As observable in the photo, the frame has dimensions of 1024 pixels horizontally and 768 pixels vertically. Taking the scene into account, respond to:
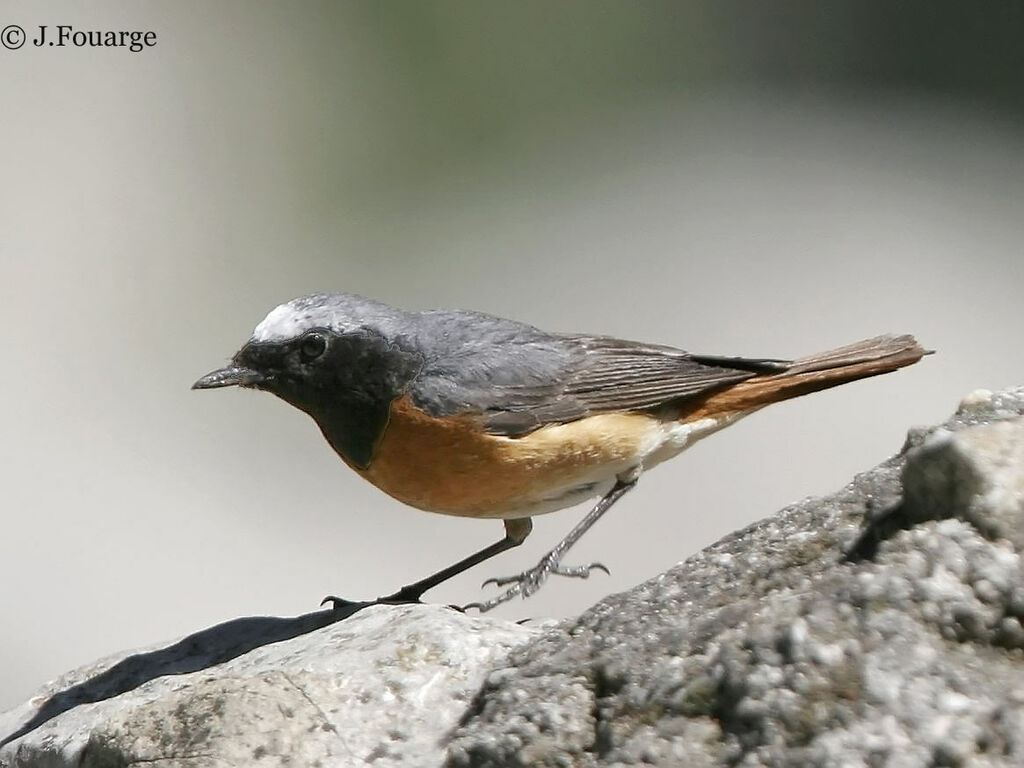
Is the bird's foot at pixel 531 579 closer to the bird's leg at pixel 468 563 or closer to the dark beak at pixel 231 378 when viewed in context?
the bird's leg at pixel 468 563

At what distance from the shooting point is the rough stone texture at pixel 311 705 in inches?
105

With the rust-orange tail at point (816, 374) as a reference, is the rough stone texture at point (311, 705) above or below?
below

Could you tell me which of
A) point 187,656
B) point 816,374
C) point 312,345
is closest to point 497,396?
point 312,345

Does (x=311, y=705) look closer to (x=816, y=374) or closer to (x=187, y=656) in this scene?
(x=187, y=656)

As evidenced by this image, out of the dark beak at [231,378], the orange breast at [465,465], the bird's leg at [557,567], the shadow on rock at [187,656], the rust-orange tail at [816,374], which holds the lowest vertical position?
the shadow on rock at [187,656]

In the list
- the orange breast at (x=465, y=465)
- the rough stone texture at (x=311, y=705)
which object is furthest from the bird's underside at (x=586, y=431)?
the rough stone texture at (x=311, y=705)

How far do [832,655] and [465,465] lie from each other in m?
1.82

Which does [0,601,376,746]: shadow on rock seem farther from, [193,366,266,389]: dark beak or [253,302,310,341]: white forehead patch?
[253,302,310,341]: white forehead patch

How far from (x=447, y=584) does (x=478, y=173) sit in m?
2.36

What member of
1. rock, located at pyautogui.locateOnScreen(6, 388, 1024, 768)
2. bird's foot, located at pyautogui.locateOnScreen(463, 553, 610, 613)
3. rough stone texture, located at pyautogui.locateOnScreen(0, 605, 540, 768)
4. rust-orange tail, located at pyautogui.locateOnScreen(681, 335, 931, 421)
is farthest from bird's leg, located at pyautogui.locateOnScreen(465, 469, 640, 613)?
rock, located at pyautogui.locateOnScreen(6, 388, 1024, 768)

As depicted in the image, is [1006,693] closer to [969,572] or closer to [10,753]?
[969,572]

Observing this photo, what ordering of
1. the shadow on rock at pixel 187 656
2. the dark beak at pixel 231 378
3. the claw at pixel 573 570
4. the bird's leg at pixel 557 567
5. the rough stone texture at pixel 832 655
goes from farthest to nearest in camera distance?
the claw at pixel 573 570 → the bird's leg at pixel 557 567 → the dark beak at pixel 231 378 → the shadow on rock at pixel 187 656 → the rough stone texture at pixel 832 655

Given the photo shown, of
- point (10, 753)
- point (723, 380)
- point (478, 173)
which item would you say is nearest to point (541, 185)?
point (478, 173)

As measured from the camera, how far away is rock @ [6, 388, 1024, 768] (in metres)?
2.10
